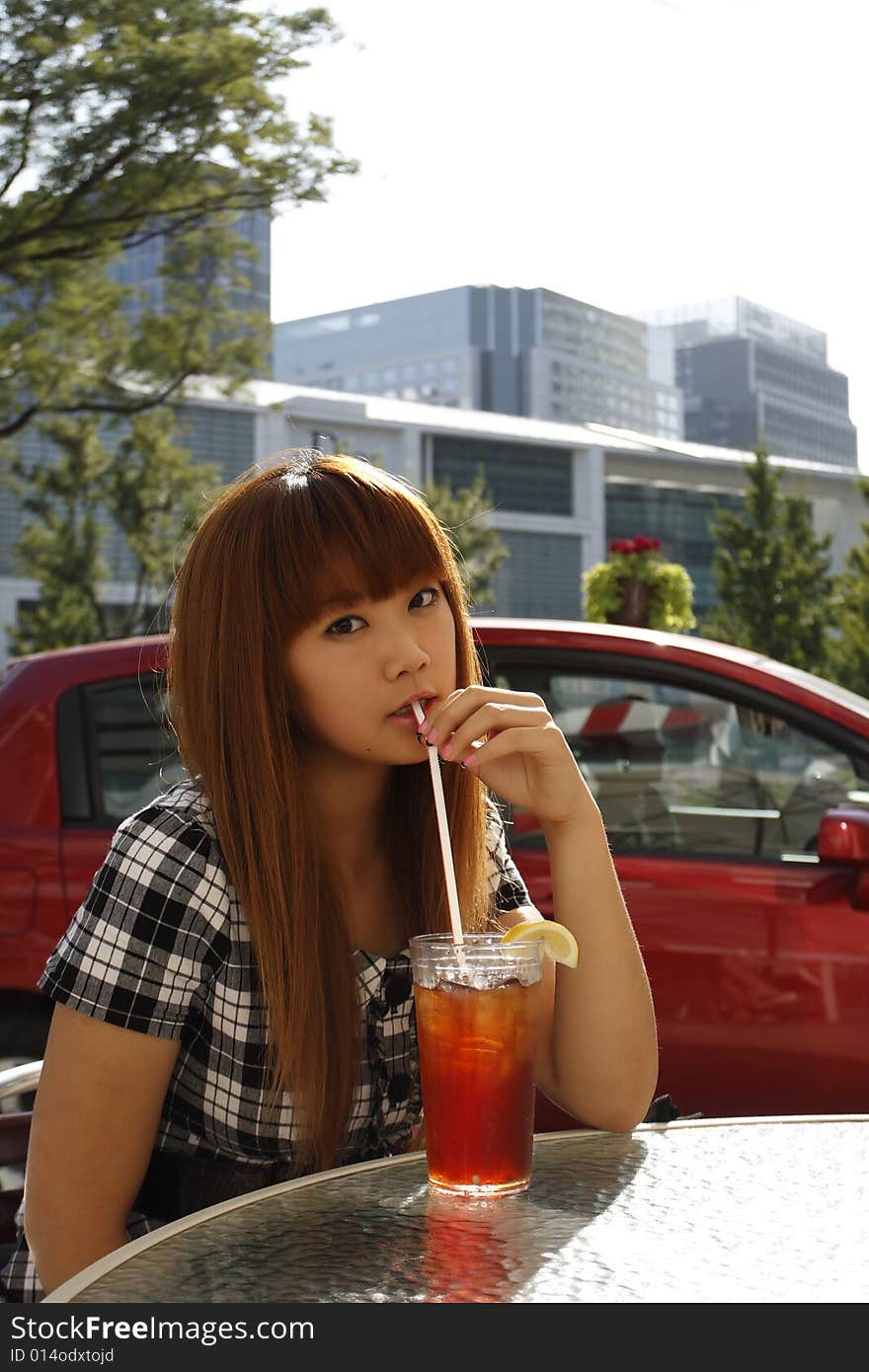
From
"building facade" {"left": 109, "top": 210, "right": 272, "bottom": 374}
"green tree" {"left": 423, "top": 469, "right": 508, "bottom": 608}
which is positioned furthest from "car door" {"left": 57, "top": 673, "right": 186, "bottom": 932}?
"green tree" {"left": 423, "top": 469, "right": 508, "bottom": 608}

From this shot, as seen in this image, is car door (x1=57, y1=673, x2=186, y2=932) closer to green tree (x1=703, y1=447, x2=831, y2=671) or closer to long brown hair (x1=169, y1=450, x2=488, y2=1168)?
long brown hair (x1=169, y1=450, x2=488, y2=1168)

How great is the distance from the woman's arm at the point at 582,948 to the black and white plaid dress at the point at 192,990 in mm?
190

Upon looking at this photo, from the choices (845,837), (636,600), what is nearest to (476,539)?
(636,600)

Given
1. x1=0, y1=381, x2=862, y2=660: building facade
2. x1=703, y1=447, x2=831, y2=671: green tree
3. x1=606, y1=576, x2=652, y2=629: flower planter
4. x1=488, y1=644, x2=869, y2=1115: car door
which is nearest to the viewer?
x1=488, y1=644, x2=869, y2=1115: car door

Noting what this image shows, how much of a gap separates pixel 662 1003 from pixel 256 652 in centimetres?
190

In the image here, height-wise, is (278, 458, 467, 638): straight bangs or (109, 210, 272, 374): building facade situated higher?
(109, 210, 272, 374): building facade

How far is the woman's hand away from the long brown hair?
0.51 feet

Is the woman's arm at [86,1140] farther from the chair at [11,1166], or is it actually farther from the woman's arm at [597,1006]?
the woman's arm at [597,1006]

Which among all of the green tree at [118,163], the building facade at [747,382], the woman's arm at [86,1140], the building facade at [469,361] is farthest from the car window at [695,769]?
the building facade at [469,361]

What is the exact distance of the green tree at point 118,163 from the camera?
437 inches

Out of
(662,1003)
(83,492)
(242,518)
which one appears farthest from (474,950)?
(83,492)

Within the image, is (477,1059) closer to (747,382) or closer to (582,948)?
(582,948)

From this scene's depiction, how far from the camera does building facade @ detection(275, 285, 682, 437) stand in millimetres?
88000

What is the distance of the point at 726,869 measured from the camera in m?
3.28
